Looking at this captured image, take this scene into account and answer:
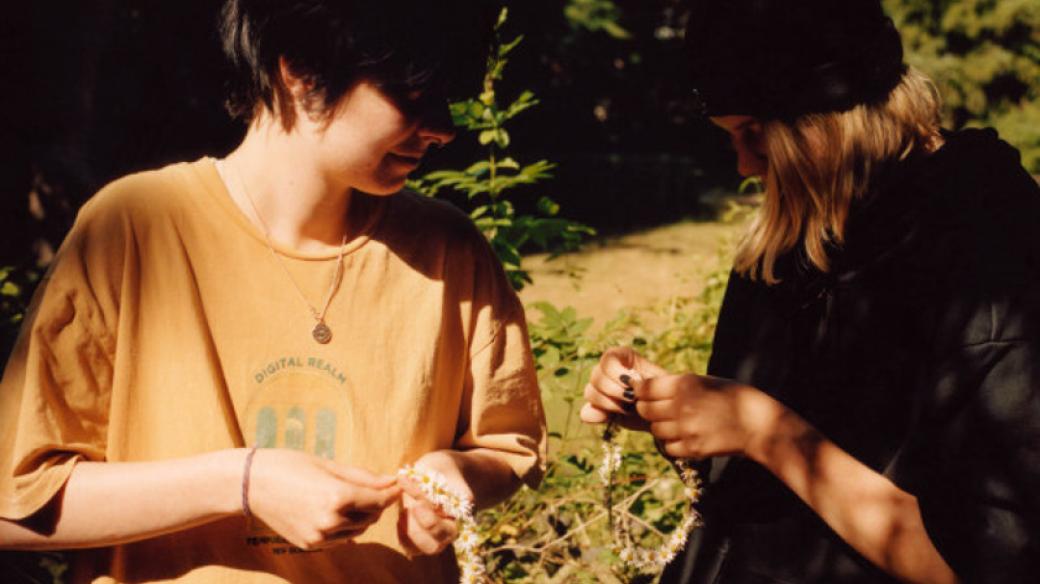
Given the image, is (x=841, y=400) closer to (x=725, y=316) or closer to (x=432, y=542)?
(x=725, y=316)

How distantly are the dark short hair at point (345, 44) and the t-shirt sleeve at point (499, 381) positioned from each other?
1.37ft

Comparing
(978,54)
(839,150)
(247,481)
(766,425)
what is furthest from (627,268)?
(247,481)

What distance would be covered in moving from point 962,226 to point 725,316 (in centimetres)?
65

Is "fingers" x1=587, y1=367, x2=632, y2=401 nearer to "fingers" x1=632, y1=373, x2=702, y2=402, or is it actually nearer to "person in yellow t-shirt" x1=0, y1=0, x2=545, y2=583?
"fingers" x1=632, y1=373, x2=702, y2=402

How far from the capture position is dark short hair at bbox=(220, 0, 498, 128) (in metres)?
1.40

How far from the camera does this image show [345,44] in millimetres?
1409

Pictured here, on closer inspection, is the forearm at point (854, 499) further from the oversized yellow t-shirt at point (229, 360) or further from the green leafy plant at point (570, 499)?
the green leafy plant at point (570, 499)

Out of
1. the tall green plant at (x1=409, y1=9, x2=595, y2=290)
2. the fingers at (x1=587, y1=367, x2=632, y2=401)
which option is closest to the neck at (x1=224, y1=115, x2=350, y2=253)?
the fingers at (x1=587, y1=367, x2=632, y2=401)

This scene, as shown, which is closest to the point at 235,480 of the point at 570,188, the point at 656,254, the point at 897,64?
the point at 897,64

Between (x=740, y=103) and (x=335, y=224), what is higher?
(x=740, y=103)

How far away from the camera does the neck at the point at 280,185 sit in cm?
151

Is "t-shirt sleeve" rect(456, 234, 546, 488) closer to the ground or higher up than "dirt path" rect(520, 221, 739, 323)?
higher up

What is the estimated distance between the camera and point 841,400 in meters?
1.58

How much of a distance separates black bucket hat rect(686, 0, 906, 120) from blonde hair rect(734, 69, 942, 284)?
0.03 meters
